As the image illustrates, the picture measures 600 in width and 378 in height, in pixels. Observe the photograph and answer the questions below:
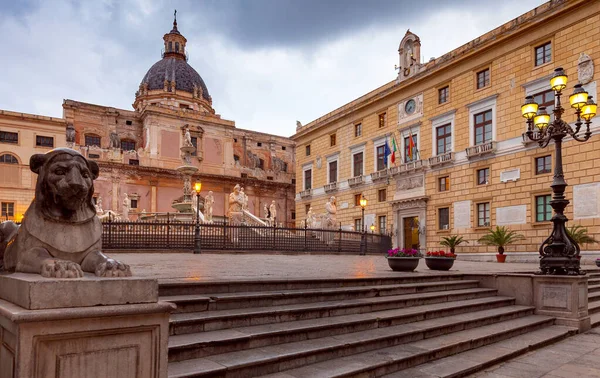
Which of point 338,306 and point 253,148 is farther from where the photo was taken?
point 253,148

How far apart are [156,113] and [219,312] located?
147 ft

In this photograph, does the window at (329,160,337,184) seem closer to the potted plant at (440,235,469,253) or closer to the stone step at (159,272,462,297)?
the potted plant at (440,235,469,253)

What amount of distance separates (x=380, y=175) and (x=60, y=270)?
29.7 metres

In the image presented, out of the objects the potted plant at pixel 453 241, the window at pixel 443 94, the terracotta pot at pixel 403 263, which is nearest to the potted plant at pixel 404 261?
the terracotta pot at pixel 403 263

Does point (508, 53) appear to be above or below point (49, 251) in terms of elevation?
above

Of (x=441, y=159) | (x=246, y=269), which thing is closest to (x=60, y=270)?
(x=246, y=269)

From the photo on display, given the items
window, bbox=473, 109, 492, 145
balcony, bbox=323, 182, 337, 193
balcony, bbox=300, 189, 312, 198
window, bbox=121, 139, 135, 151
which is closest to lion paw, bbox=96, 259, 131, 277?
window, bbox=473, 109, 492, 145

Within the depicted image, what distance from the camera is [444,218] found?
26.8 meters

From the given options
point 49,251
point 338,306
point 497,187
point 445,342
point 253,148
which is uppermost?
point 253,148

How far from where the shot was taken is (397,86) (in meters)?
30.9

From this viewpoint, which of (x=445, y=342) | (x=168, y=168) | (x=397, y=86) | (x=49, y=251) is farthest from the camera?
(x=168, y=168)

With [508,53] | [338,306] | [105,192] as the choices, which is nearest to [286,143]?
[105,192]

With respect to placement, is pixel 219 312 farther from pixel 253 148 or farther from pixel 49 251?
pixel 253 148

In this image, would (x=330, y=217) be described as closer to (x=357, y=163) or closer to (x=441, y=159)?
(x=441, y=159)
